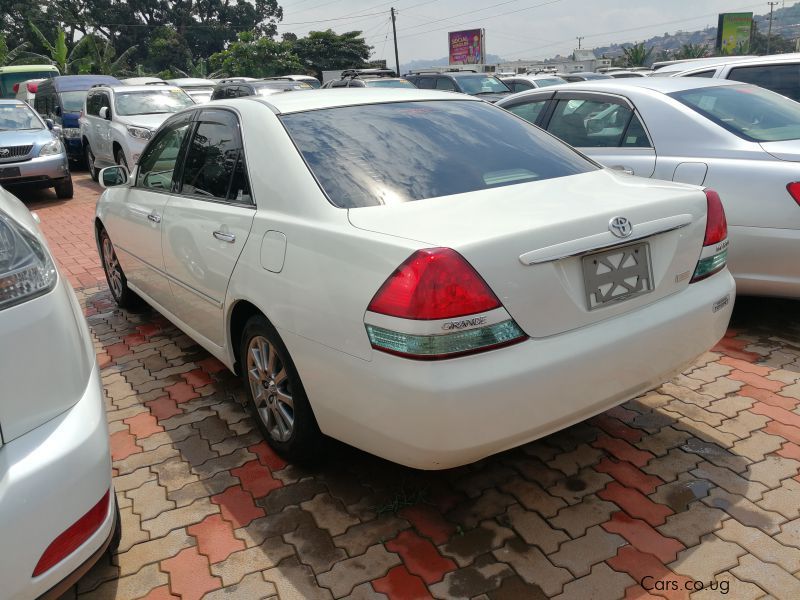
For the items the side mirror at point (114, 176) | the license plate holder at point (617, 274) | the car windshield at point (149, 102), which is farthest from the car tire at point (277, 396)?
the car windshield at point (149, 102)

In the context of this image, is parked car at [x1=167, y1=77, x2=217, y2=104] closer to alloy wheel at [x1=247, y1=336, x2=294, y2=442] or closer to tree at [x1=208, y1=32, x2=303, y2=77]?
alloy wheel at [x1=247, y1=336, x2=294, y2=442]

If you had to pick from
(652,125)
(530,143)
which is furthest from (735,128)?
(530,143)

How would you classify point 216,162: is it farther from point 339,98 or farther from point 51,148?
point 51,148

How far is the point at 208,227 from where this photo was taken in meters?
3.39

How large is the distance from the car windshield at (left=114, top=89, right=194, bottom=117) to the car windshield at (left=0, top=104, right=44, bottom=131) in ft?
4.38

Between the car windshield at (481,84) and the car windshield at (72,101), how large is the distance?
8.70m

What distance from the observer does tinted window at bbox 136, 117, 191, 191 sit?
4070 millimetres

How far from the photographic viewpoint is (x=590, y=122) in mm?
5320

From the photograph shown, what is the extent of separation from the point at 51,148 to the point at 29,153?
372 mm

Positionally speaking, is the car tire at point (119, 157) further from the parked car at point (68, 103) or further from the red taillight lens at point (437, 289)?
the red taillight lens at point (437, 289)

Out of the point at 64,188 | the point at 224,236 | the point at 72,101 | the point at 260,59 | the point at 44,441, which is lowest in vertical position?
the point at 64,188

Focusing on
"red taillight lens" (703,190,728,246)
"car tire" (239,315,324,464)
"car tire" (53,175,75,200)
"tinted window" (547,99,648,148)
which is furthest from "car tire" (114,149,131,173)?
"red taillight lens" (703,190,728,246)

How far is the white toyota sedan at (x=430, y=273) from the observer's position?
89.0 inches

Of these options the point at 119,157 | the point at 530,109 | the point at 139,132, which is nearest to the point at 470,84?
the point at 139,132
